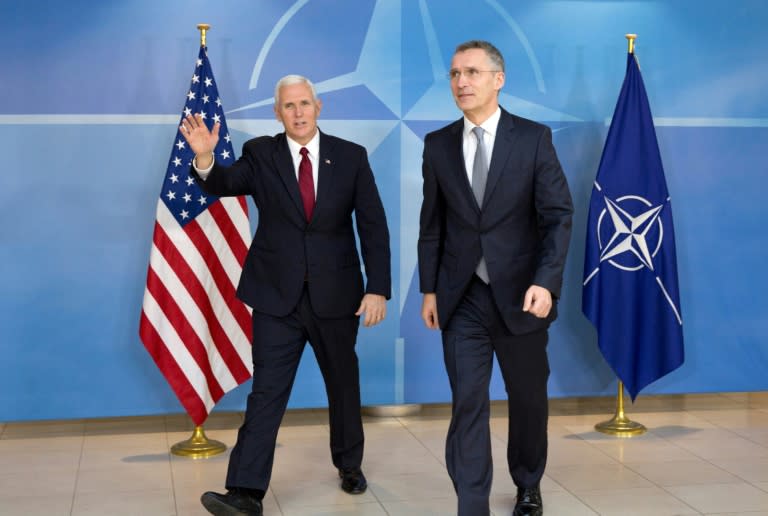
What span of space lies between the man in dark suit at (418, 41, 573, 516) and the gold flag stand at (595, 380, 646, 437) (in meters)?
1.82

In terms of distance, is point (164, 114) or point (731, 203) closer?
point (164, 114)

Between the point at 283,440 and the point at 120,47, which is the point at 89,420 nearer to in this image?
the point at 283,440

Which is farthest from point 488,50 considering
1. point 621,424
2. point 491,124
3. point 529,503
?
point 621,424

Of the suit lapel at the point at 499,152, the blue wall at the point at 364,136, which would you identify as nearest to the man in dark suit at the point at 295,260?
the suit lapel at the point at 499,152

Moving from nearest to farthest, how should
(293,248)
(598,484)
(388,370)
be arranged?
(293,248)
(598,484)
(388,370)

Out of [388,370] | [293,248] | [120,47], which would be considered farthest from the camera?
[388,370]

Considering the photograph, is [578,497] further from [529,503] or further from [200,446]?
[200,446]

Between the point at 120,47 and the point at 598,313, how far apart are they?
9.24 feet

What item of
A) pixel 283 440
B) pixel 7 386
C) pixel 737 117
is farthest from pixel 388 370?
pixel 737 117

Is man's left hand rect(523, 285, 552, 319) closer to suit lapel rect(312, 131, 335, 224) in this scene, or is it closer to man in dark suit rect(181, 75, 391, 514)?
man in dark suit rect(181, 75, 391, 514)

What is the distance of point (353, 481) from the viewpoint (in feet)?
14.8

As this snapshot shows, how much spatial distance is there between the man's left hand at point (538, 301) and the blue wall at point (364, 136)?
218 centimetres

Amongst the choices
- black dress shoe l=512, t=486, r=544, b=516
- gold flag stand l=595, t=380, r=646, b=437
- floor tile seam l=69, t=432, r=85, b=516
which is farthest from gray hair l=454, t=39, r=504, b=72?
gold flag stand l=595, t=380, r=646, b=437

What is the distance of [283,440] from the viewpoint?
18.1ft
